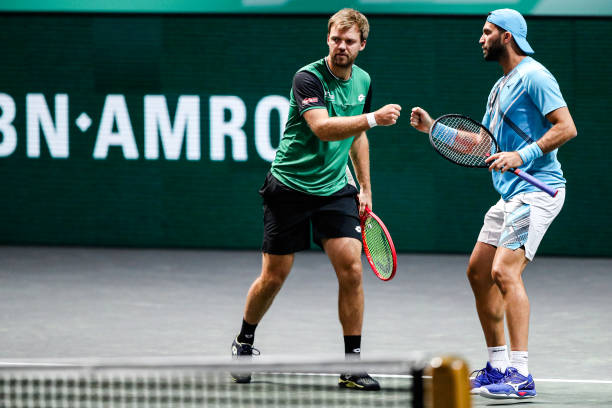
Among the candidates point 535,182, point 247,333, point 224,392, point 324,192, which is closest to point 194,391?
point 224,392

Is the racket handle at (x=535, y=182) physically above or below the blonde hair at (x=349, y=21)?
below

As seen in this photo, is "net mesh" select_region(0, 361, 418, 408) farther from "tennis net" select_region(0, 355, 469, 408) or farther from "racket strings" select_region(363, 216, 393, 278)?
"racket strings" select_region(363, 216, 393, 278)

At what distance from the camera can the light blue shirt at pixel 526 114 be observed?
472cm

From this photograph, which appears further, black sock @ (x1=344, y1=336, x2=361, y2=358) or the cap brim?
black sock @ (x1=344, y1=336, x2=361, y2=358)

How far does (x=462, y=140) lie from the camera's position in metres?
4.97

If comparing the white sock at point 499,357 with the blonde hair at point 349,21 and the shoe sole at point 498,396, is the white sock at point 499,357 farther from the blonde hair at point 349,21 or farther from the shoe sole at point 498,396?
the blonde hair at point 349,21

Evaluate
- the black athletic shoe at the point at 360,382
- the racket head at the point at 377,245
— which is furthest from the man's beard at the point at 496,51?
the black athletic shoe at the point at 360,382

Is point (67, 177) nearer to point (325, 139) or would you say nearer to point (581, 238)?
point (581, 238)

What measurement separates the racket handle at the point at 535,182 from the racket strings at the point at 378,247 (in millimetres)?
737

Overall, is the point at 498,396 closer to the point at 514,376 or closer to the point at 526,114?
the point at 514,376

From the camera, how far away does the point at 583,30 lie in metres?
8.70

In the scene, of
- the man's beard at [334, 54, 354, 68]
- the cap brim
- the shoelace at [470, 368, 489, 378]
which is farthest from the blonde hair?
the shoelace at [470, 368, 489, 378]

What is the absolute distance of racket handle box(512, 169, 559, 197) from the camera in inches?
186

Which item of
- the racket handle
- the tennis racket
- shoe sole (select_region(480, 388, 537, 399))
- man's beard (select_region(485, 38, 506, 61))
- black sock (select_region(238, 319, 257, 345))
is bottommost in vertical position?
shoe sole (select_region(480, 388, 537, 399))
